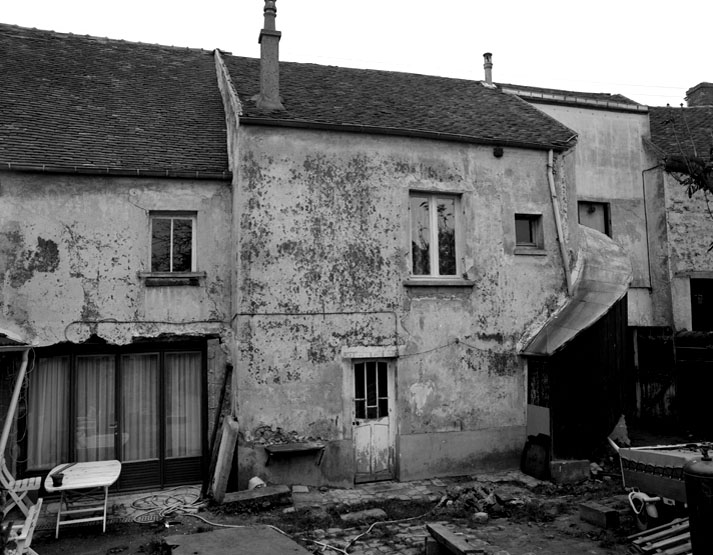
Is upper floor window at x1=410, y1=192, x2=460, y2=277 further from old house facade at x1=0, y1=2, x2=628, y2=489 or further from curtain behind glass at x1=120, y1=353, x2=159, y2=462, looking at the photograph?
curtain behind glass at x1=120, y1=353, x2=159, y2=462

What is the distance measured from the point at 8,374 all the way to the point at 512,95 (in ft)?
40.4

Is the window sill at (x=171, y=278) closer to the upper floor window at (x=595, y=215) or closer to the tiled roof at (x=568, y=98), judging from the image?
the tiled roof at (x=568, y=98)

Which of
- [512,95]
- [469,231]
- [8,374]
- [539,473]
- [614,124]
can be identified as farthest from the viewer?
[614,124]

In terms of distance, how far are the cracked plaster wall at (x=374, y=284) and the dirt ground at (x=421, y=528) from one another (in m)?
Answer: 1.58

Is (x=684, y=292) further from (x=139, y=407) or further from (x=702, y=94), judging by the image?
(x=139, y=407)

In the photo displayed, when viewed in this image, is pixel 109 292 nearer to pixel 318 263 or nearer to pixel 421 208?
pixel 318 263

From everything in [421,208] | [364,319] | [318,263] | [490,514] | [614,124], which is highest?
[614,124]

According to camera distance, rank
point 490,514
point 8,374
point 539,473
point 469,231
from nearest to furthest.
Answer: point 490,514 < point 8,374 < point 539,473 < point 469,231

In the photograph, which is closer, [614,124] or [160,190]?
[160,190]

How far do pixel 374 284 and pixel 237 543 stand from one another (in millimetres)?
5097

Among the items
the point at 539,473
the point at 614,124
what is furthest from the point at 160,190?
the point at 614,124

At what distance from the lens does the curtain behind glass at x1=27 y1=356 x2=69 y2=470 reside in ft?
33.1

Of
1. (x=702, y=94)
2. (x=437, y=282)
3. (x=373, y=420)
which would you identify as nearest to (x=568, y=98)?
(x=437, y=282)

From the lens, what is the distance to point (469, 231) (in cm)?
1155
